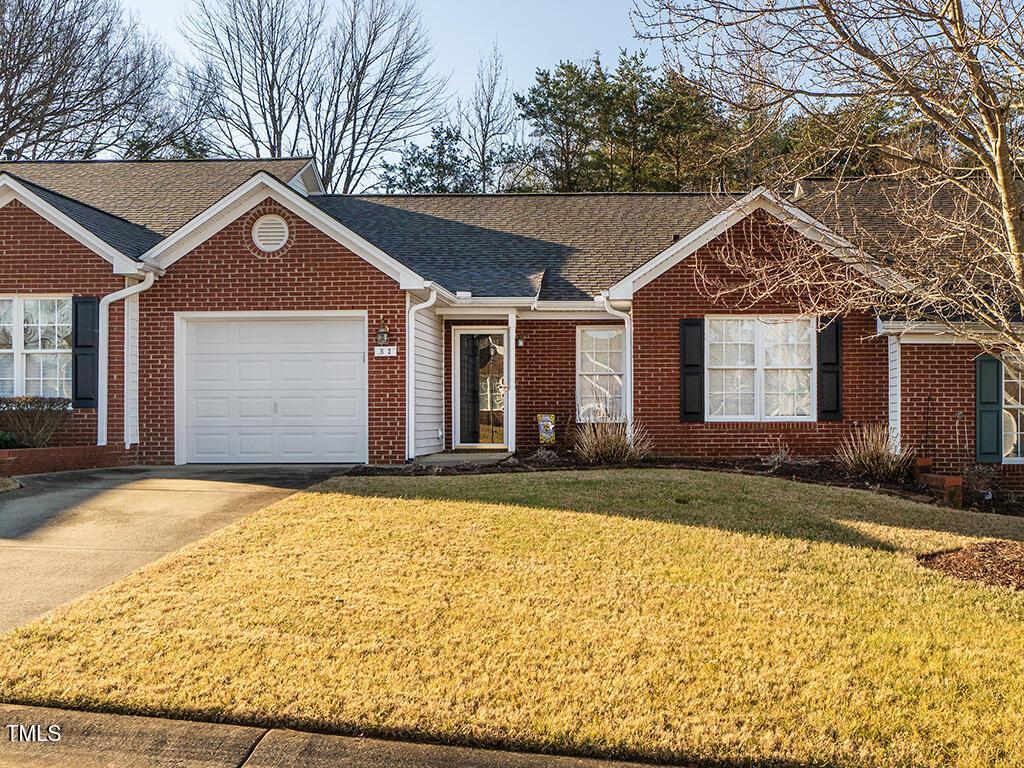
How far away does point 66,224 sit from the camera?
41.2 ft

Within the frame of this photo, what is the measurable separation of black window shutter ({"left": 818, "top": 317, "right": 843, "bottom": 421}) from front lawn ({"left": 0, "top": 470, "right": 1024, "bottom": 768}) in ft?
16.9

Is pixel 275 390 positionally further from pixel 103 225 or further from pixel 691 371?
pixel 691 371

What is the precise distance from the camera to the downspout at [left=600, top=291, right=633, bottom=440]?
44.3ft

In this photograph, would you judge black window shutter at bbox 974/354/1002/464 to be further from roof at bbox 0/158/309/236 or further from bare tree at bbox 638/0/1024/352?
roof at bbox 0/158/309/236

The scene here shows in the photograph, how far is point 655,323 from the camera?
1344 centimetres

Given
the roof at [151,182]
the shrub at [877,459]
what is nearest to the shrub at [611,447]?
the shrub at [877,459]

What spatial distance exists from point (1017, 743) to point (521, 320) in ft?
36.5

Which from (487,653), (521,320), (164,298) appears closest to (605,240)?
(521,320)

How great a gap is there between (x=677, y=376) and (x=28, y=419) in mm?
9287

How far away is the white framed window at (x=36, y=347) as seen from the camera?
12.7 metres

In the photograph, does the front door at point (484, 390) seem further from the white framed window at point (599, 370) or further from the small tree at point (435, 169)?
the small tree at point (435, 169)

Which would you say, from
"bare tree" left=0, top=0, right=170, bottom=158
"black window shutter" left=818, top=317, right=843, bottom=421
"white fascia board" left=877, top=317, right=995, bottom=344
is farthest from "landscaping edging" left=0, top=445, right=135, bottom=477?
"bare tree" left=0, top=0, right=170, bottom=158

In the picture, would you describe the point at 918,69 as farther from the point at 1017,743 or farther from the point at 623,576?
the point at 1017,743

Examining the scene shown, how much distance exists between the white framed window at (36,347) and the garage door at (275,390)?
171cm
